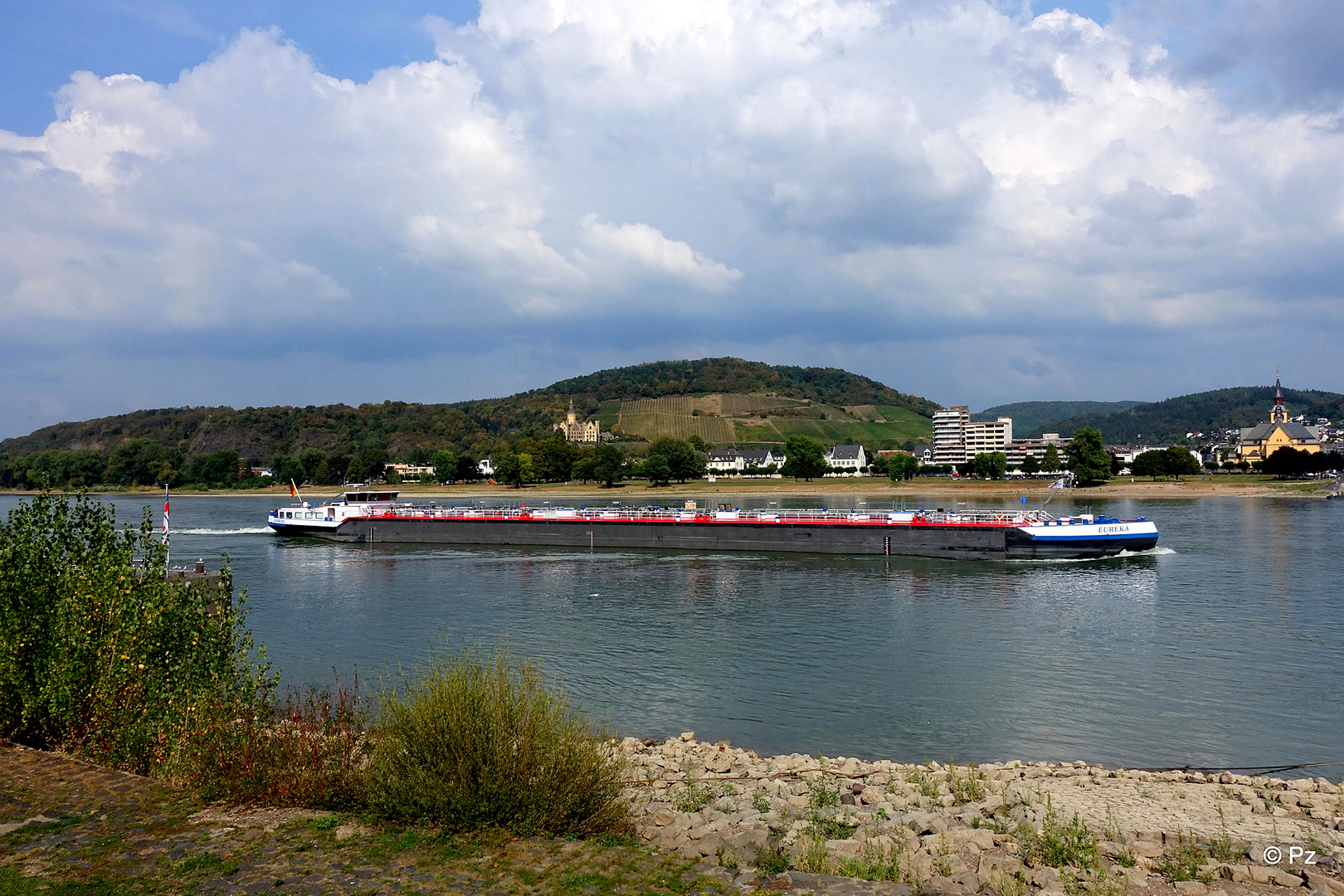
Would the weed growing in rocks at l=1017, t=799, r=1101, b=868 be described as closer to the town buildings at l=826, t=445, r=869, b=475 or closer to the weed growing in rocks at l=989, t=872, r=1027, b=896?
the weed growing in rocks at l=989, t=872, r=1027, b=896

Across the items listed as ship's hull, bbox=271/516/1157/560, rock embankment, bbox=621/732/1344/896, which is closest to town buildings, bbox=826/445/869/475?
ship's hull, bbox=271/516/1157/560

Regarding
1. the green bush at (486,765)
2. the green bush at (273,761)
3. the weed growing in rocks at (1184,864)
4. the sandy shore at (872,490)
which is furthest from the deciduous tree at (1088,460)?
the green bush at (273,761)

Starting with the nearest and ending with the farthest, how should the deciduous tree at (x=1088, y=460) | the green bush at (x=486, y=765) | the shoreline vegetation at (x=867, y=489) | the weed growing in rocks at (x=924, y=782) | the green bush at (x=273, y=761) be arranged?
1. the green bush at (x=486, y=765)
2. the green bush at (x=273, y=761)
3. the weed growing in rocks at (x=924, y=782)
4. the shoreline vegetation at (x=867, y=489)
5. the deciduous tree at (x=1088, y=460)

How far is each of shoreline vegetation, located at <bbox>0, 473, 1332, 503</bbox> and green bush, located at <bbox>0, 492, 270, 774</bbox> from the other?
88057 millimetres

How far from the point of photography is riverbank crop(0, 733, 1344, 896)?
8195mm

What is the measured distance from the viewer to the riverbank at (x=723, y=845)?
8.20 metres

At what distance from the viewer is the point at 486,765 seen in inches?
361

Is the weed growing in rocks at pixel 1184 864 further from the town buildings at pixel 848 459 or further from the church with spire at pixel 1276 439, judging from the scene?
the church with spire at pixel 1276 439

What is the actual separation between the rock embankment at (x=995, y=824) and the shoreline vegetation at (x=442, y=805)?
47 millimetres

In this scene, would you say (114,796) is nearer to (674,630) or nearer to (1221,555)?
(674,630)

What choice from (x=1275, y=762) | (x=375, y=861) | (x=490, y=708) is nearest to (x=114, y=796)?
(x=375, y=861)

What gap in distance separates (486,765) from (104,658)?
6.83m

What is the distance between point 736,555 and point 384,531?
89.9 feet

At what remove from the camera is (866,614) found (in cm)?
3183
